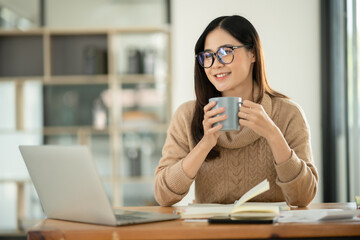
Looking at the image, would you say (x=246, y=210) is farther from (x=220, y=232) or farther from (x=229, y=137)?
(x=229, y=137)

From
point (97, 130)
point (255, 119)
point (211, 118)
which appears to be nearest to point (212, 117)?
point (211, 118)

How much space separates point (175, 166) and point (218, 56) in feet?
1.27

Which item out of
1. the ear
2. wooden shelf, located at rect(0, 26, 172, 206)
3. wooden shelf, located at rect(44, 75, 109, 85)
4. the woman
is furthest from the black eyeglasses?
wooden shelf, located at rect(44, 75, 109, 85)

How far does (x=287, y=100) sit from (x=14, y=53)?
3.82m

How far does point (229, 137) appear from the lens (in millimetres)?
1812

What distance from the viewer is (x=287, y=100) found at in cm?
192

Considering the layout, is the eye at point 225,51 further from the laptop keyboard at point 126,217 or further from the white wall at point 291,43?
the white wall at point 291,43

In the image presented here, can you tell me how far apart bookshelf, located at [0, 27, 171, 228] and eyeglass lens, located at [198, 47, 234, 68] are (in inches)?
120

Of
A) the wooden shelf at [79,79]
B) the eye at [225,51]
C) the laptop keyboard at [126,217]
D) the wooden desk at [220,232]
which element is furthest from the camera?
the wooden shelf at [79,79]

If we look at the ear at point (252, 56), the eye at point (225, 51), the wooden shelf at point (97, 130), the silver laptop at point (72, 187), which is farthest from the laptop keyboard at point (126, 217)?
the wooden shelf at point (97, 130)

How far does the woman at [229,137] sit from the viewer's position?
1702 millimetres

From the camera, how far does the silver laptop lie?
116 cm

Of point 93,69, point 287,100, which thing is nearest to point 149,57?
point 93,69

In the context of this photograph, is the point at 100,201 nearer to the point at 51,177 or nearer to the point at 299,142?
the point at 51,177
